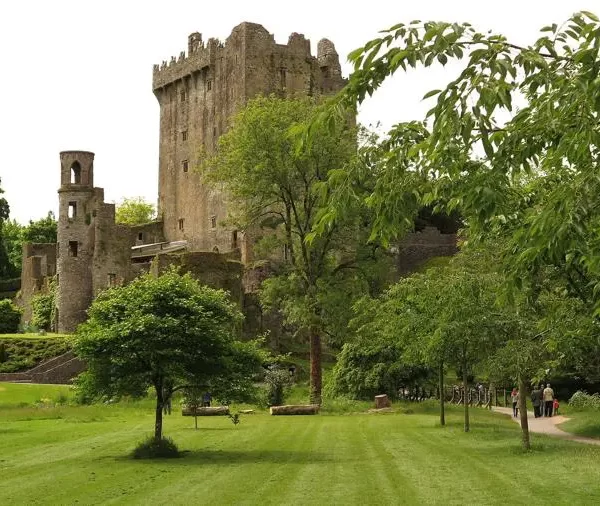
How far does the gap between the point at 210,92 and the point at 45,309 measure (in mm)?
25334

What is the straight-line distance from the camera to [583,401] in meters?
44.4

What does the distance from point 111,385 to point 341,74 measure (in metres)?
70.2

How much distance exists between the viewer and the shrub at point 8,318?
244ft

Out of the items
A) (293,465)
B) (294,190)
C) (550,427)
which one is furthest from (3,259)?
(293,465)

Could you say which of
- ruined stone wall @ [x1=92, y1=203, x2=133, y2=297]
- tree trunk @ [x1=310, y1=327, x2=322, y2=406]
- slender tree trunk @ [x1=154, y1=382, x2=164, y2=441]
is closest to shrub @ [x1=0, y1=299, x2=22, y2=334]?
ruined stone wall @ [x1=92, y1=203, x2=133, y2=297]

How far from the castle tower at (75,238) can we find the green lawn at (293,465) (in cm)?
3865

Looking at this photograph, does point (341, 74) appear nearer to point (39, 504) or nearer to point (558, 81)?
point (39, 504)

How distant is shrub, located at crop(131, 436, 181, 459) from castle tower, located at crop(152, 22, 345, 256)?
5946 centimetres

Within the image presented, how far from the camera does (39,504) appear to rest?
1728 cm

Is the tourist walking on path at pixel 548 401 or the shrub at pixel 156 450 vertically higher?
the tourist walking on path at pixel 548 401

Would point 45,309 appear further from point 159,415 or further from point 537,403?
point 159,415

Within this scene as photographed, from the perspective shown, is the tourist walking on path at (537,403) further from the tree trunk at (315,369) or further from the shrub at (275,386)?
the shrub at (275,386)

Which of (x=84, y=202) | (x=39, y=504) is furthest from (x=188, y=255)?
(x=39, y=504)

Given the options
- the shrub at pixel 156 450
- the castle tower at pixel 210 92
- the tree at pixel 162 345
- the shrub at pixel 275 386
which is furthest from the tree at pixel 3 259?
the shrub at pixel 156 450
